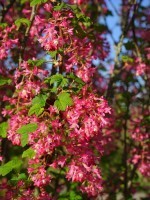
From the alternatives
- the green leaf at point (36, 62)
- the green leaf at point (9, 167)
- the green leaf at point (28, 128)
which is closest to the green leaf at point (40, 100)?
the green leaf at point (28, 128)

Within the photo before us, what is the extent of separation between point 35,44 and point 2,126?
179cm

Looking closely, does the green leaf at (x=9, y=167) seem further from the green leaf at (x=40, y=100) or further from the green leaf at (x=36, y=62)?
the green leaf at (x=36, y=62)

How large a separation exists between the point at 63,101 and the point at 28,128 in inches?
19.5

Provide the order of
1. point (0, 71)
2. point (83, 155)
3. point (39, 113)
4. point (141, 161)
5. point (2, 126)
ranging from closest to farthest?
point (39, 113) → point (83, 155) → point (2, 126) → point (0, 71) → point (141, 161)

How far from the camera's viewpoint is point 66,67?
4293 millimetres

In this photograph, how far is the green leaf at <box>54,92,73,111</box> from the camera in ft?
Result: 11.9

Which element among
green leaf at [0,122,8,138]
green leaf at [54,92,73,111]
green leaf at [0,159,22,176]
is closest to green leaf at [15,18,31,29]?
green leaf at [0,122,8,138]

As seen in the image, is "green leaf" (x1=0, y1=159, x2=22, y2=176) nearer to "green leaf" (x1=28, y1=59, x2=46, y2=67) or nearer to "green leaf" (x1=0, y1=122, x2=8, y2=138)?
"green leaf" (x1=0, y1=122, x2=8, y2=138)

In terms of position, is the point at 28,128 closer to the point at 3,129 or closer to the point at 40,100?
the point at 40,100

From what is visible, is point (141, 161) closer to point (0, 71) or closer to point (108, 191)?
point (108, 191)

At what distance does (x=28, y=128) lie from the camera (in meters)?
3.82

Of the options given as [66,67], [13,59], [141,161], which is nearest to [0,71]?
[13,59]

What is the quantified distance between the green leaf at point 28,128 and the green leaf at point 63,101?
1.15 feet

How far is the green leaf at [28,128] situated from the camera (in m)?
3.78
